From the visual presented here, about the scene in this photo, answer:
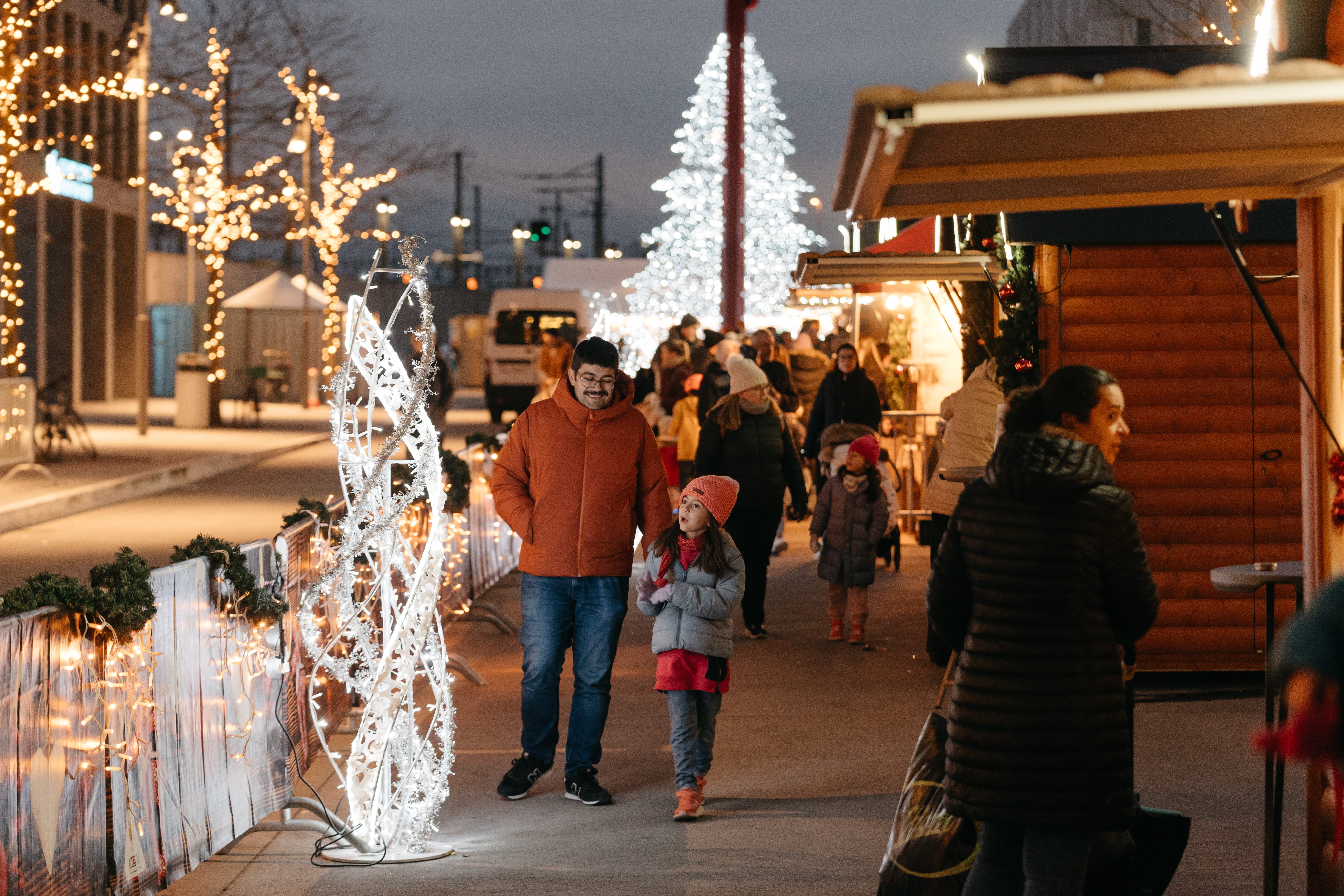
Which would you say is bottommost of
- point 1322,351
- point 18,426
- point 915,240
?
point 18,426

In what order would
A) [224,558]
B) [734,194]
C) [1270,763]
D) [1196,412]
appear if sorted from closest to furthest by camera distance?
[1270,763] < [224,558] < [1196,412] < [734,194]

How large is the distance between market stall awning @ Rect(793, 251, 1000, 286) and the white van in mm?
22748

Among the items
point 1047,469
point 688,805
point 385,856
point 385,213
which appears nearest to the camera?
point 1047,469

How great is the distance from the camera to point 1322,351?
4629 mm

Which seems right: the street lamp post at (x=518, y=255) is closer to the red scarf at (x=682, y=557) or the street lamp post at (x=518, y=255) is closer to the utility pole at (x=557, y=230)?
the utility pole at (x=557, y=230)

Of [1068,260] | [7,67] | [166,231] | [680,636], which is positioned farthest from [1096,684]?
[166,231]

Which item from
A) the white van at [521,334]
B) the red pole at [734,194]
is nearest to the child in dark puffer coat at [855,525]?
the red pole at [734,194]

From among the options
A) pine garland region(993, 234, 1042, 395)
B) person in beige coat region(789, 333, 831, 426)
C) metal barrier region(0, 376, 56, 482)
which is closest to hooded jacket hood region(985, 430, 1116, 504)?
pine garland region(993, 234, 1042, 395)

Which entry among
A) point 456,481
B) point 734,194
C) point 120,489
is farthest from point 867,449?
point 734,194

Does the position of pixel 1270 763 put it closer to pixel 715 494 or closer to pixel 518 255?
pixel 715 494

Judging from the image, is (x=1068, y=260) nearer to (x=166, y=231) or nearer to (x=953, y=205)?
(x=953, y=205)

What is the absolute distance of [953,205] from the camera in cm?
450

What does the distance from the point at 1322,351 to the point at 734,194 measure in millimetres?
20779

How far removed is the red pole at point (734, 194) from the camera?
2408 cm
